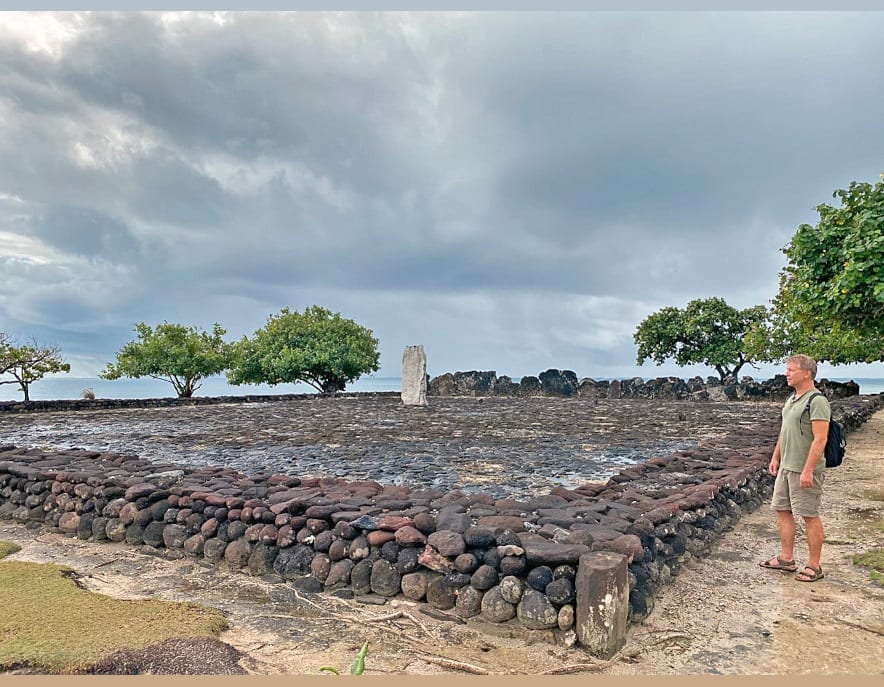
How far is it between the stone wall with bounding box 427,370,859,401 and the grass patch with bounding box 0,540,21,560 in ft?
80.0

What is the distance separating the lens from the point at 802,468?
15.4 ft

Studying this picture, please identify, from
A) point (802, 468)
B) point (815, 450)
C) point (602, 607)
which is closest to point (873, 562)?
point (802, 468)

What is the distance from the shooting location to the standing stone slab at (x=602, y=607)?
11.1 ft

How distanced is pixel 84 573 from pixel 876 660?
5.57 m

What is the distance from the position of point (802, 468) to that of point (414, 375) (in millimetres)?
18048

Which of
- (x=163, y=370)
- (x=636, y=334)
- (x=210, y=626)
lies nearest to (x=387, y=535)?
(x=210, y=626)

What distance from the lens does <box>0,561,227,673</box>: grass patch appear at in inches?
129

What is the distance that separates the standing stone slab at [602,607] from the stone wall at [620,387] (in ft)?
78.8

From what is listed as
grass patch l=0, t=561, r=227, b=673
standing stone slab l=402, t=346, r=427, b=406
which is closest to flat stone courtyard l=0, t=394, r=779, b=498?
grass patch l=0, t=561, r=227, b=673

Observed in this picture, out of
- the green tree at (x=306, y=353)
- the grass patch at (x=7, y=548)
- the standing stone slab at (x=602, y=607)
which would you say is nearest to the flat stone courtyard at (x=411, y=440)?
the standing stone slab at (x=602, y=607)

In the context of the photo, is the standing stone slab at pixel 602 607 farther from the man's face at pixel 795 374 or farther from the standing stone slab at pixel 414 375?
the standing stone slab at pixel 414 375

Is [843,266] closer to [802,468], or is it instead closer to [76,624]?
[802,468]

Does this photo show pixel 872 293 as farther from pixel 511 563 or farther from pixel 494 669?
pixel 494 669

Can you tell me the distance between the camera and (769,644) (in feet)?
11.4
